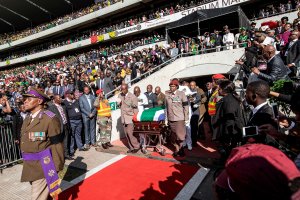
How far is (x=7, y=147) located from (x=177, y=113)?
4.88 meters

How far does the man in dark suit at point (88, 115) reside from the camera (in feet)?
25.6

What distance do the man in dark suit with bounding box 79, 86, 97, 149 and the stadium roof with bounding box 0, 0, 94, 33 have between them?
3416 cm

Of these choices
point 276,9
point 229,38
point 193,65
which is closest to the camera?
point 229,38

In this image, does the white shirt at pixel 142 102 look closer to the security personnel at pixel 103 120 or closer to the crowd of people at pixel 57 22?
the security personnel at pixel 103 120

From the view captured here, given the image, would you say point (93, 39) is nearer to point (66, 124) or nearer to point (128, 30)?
point (128, 30)

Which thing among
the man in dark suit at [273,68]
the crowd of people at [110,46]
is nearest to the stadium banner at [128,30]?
the crowd of people at [110,46]

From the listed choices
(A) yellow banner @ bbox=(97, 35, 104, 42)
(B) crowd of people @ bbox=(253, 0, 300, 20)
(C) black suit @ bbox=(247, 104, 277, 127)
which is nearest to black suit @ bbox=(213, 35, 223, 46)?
(B) crowd of people @ bbox=(253, 0, 300, 20)

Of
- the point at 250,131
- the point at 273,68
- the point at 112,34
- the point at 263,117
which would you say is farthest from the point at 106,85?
the point at 112,34

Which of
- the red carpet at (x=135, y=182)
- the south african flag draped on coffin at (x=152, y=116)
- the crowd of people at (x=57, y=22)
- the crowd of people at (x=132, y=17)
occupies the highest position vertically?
the crowd of people at (x=57, y=22)

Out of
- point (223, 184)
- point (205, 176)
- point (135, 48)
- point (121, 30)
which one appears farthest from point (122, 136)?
point (121, 30)

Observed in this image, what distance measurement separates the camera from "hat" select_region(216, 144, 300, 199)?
1090 mm

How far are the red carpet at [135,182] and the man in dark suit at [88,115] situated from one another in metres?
2.26

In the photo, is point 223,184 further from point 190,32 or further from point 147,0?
point 147,0

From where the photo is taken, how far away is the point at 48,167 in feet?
11.0
